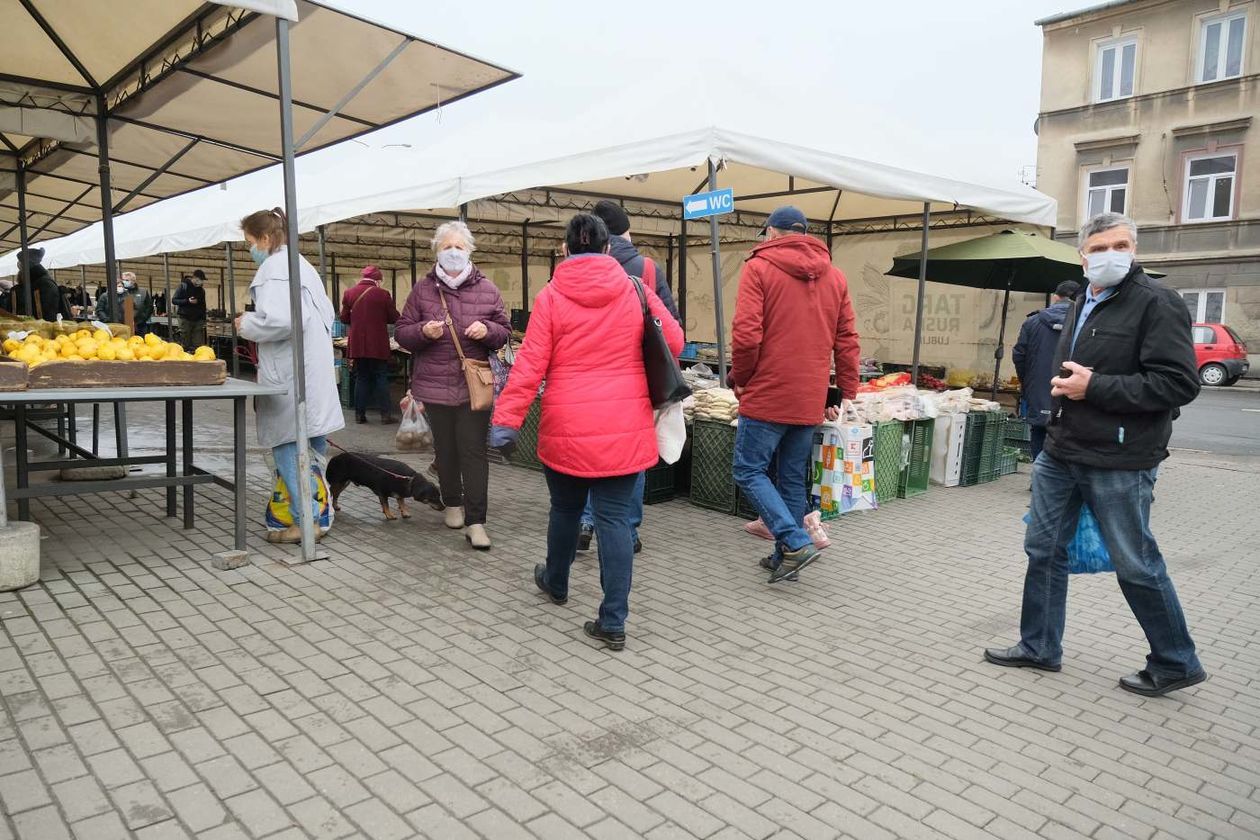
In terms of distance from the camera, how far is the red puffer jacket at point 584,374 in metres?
3.52

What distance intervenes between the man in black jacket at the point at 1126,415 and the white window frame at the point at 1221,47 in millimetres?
25503

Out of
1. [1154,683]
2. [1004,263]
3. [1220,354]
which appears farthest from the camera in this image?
[1220,354]

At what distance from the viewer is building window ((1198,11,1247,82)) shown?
22.6 metres

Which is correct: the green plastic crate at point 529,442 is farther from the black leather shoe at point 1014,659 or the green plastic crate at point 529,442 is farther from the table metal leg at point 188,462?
the black leather shoe at point 1014,659

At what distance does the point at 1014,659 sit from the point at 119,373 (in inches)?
171

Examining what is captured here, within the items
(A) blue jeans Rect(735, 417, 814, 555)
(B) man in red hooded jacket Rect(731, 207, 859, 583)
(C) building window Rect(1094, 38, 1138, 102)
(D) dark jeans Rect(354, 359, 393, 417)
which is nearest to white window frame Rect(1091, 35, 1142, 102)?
(C) building window Rect(1094, 38, 1138, 102)

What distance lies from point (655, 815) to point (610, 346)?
1835 millimetres

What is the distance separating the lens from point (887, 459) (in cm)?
668

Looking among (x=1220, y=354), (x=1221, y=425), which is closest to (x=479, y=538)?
(x=1221, y=425)

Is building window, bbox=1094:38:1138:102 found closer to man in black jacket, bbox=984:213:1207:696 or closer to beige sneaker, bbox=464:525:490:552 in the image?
man in black jacket, bbox=984:213:1207:696

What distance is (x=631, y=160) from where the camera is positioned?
21.1ft

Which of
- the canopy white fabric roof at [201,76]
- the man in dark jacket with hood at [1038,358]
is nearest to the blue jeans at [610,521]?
the canopy white fabric roof at [201,76]

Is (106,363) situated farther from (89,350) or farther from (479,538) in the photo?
(479,538)

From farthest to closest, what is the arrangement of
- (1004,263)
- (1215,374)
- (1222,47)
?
(1222,47)
(1215,374)
(1004,263)
